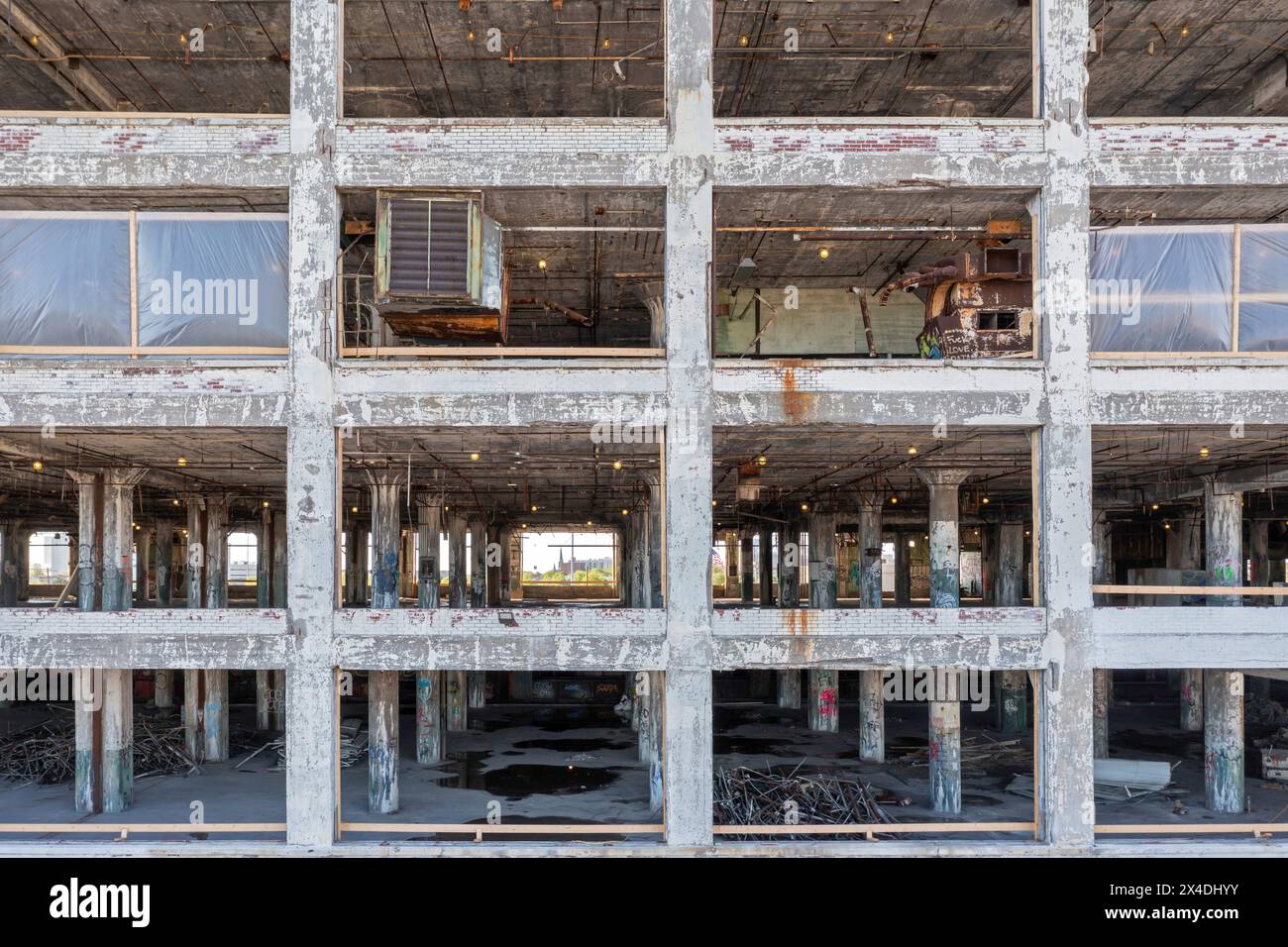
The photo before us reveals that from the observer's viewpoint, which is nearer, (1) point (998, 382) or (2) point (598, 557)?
(1) point (998, 382)

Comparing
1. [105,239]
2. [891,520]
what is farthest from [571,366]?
[891,520]

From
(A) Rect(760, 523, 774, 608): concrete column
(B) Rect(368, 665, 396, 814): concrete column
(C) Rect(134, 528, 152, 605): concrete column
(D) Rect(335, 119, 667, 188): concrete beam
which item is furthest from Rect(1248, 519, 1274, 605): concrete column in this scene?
(C) Rect(134, 528, 152, 605): concrete column

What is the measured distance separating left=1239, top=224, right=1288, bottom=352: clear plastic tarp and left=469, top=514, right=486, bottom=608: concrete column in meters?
19.7

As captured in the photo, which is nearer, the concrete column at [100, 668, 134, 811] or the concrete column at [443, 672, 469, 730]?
the concrete column at [100, 668, 134, 811]

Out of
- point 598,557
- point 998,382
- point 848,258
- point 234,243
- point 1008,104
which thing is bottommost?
point 598,557

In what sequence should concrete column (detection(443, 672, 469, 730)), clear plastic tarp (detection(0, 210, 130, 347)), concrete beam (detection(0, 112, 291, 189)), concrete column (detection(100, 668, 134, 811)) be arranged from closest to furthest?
concrete beam (detection(0, 112, 291, 189)), clear plastic tarp (detection(0, 210, 130, 347)), concrete column (detection(100, 668, 134, 811)), concrete column (detection(443, 672, 469, 730))

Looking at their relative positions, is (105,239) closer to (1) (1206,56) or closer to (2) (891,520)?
(1) (1206,56)

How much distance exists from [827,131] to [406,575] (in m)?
36.6

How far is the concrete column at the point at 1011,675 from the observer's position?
25.8m

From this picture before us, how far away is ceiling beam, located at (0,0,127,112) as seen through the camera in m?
15.0

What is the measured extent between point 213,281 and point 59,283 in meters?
2.16

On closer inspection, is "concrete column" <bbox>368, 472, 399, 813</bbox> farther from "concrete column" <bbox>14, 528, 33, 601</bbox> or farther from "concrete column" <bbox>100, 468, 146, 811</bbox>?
"concrete column" <bbox>14, 528, 33, 601</bbox>

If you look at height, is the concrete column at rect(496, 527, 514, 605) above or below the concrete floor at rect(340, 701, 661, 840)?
above
